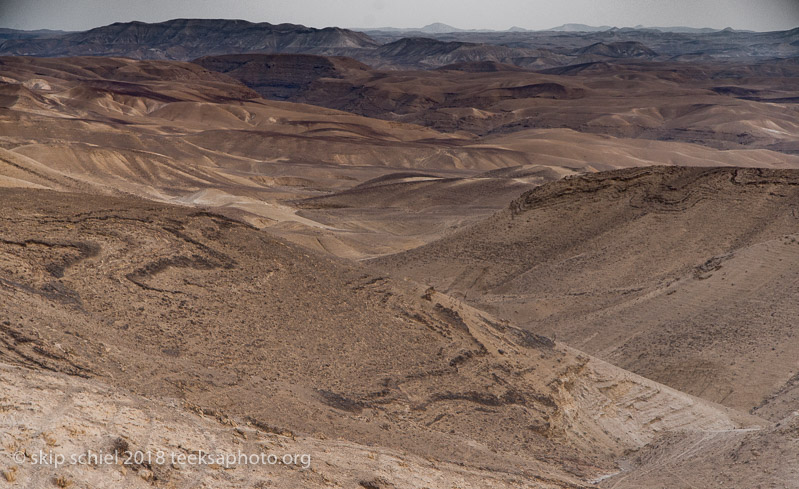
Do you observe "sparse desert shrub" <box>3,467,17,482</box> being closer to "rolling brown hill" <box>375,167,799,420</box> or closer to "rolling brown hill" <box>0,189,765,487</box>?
"rolling brown hill" <box>0,189,765,487</box>

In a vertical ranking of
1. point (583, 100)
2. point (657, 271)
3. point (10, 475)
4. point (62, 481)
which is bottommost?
point (657, 271)

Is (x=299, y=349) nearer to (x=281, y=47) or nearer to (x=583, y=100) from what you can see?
(x=583, y=100)

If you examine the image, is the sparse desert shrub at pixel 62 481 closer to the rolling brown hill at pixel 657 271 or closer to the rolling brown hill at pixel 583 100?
the rolling brown hill at pixel 657 271

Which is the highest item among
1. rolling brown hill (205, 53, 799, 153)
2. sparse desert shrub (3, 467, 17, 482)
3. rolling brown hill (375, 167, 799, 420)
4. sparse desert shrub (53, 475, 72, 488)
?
rolling brown hill (205, 53, 799, 153)

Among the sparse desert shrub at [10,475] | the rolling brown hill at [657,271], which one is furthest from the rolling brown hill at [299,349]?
the rolling brown hill at [657,271]

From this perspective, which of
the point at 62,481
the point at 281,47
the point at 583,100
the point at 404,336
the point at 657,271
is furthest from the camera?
the point at 281,47

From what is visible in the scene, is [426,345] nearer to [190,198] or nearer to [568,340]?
[568,340]

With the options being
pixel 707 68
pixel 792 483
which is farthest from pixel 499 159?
pixel 707 68

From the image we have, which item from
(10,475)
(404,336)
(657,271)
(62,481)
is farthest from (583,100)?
(10,475)

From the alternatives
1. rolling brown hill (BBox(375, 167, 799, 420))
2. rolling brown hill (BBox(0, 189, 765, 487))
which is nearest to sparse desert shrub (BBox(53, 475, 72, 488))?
rolling brown hill (BBox(0, 189, 765, 487))
